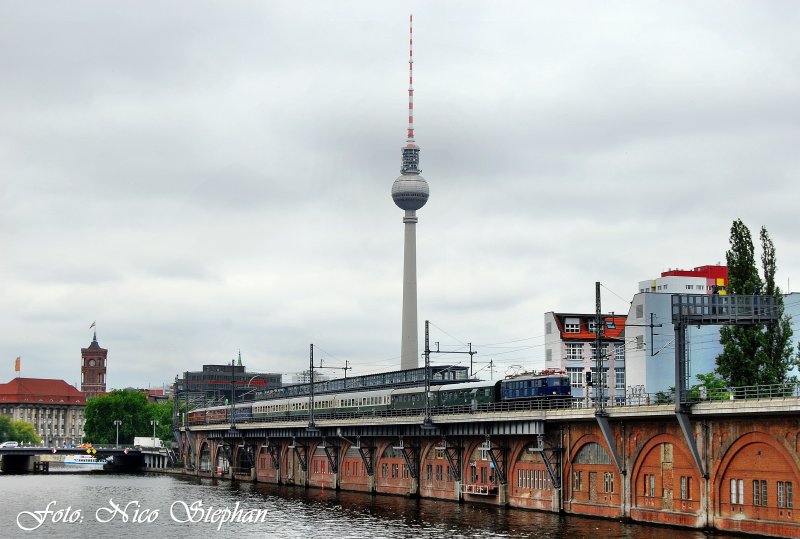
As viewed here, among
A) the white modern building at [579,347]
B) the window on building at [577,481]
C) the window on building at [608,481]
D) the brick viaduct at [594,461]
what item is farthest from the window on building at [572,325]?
the window on building at [608,481]

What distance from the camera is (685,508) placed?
2968 inches

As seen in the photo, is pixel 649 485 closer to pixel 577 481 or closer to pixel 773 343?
pixel 577 481

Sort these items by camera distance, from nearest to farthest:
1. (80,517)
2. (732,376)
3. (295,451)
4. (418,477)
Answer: (732,376), (80,517), (418,477), (295,451)

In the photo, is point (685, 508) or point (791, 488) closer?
point (791, 488)

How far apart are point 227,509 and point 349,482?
86.2 ft

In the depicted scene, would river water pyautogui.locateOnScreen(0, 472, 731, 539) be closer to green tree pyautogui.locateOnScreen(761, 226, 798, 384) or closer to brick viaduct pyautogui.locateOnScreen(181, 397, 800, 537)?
brick viaduct pyautogui.locateOnScreen(181, 397, 800, 537)

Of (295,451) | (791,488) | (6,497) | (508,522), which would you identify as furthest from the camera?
(295,451)

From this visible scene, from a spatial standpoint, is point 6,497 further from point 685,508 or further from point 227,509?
point 685,508

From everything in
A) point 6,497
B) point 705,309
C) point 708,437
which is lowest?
point 6,497

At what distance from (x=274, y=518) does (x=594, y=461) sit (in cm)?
2841

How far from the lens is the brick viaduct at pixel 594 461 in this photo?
6875cm

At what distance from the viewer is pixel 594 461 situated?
286 feet

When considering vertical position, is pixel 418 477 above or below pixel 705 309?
below

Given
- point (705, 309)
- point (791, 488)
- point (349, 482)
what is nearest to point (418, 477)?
point (349, 482)
